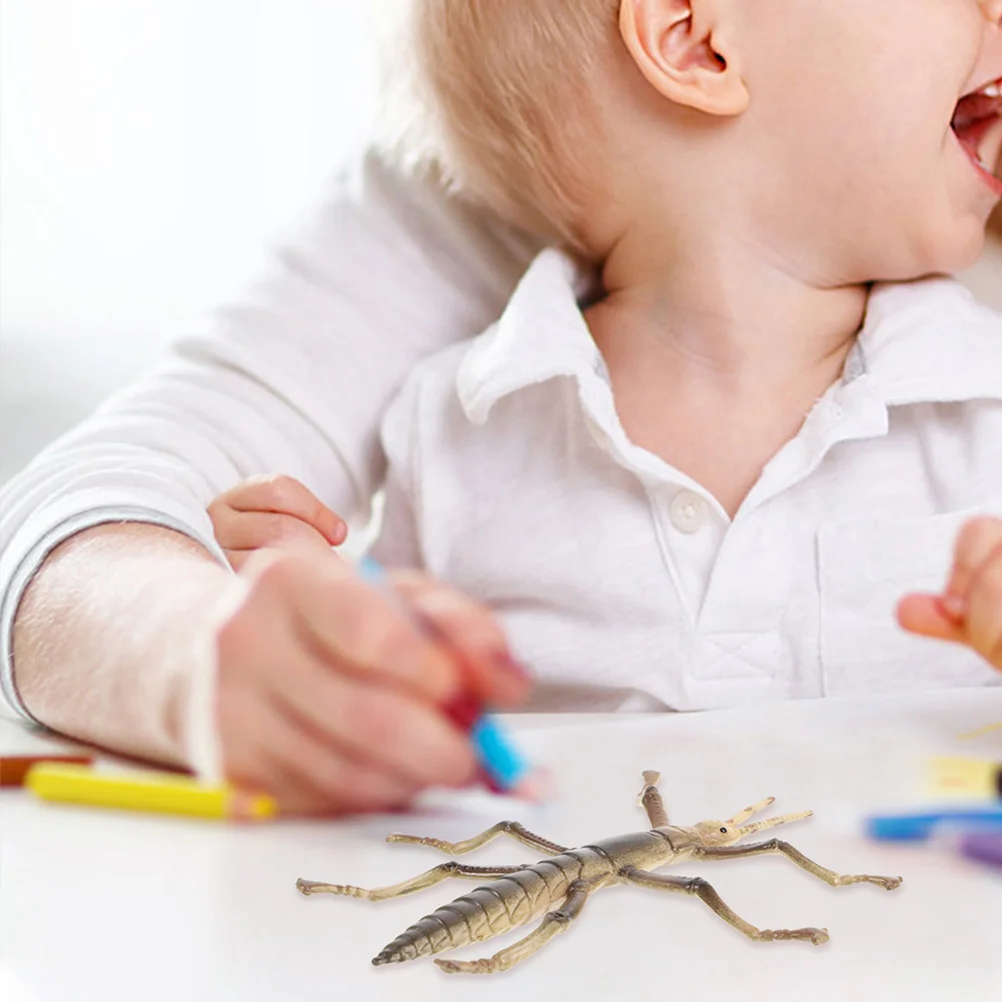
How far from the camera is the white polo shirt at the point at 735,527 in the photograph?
0.56m

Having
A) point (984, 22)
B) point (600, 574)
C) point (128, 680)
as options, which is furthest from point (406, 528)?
point (128, 680)

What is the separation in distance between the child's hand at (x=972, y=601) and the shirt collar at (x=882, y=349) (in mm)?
315

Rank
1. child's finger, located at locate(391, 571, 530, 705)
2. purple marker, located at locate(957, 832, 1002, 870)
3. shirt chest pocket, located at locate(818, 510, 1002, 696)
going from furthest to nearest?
shirt chest pocket, located at locate(818, 510, 1002, 696), purple marker, located at locate(957, 832, 1002, 870), child's finger, located at locate(391, 571, 530, 705)

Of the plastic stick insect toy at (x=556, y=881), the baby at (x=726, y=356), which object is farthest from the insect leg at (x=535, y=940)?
the baby at (x=726, y=356)

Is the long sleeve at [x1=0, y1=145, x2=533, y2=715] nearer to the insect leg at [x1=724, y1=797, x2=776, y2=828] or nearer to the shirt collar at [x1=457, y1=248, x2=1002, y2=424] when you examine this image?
the shirt collar at [x1=457, y1=248, x2=1002, y2=424]

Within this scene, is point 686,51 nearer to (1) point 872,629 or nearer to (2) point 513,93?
(2) point 513,93

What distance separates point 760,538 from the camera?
22.3 inches

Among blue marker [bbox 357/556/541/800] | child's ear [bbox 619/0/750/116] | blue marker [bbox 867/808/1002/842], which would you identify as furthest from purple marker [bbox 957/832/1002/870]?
child's ear [bbox 619/0/750/116]

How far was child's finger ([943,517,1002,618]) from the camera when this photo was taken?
0.85 feet

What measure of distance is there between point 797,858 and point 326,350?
425 millimetres

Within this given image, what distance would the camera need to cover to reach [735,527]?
0.56 metres

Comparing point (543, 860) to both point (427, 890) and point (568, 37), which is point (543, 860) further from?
point (568, 37)

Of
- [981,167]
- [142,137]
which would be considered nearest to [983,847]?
[981,167]

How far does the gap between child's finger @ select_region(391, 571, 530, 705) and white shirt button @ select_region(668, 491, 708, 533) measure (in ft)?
1.33
